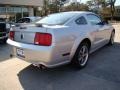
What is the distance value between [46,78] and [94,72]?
119 cm

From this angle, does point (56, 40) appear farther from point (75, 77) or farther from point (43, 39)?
point (75, 77)

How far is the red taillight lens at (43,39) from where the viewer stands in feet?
13.4

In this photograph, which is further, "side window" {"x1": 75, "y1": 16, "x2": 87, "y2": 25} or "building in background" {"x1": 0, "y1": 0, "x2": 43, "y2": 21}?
"building in background" {"x1": 0, "y1": 0, "x2": 43, "y2": 21}

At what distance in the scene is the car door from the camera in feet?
18.9

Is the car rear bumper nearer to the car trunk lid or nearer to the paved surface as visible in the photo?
the car trunk lid

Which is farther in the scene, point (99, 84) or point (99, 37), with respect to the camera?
point (99, 37)

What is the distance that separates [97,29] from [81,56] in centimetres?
123

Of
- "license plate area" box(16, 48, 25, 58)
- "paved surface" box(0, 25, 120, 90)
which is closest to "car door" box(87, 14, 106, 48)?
"paved surface" box(0, 25, 120, 90)

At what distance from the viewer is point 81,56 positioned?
16.8ft

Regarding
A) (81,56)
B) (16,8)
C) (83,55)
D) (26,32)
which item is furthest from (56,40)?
(16,8)

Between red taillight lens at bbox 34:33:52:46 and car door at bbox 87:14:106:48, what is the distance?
1935 millimetres

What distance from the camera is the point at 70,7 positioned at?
4894 cm

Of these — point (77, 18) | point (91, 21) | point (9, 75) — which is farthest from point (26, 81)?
point (91, 21)

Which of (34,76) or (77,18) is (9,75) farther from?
(77,18)
